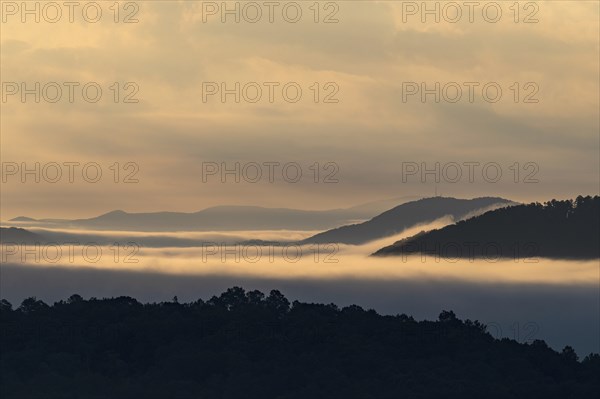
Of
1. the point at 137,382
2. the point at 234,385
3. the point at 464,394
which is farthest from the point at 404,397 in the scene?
the point at 137,382

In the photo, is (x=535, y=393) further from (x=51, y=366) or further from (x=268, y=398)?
(x=51, y=366)

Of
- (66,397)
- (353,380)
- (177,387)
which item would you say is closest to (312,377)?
(353,380)

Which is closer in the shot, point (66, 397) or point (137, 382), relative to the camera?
point (66, 397)

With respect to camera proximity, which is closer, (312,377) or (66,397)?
(66,397)

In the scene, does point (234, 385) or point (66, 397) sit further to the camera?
point (234, 385)

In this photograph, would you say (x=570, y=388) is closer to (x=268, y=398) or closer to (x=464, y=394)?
(x=464, y=394)

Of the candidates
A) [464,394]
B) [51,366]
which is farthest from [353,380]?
[51,366]

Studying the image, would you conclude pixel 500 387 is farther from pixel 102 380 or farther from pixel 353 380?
pixel 102 380
